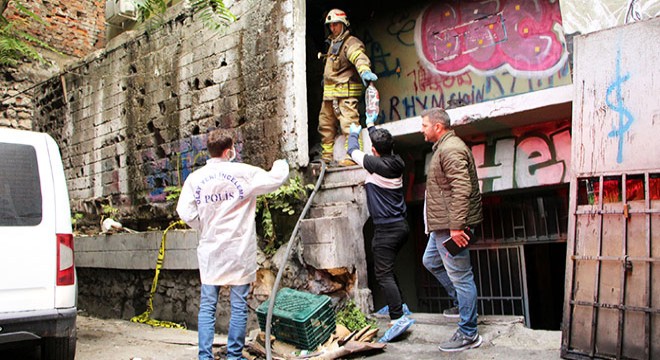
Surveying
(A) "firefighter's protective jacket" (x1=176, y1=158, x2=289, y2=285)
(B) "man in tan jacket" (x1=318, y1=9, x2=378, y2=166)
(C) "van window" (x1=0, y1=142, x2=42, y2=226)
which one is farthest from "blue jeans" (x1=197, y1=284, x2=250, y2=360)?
(B) "man in tan jacket" (x1=318, y1=9, x2=378, y2=166)

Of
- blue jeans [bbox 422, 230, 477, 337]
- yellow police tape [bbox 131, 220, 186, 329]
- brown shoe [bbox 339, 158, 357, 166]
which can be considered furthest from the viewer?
yellow police tape [bbox 131, 220, 186, 329]

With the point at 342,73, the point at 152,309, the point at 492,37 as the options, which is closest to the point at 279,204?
the point at 342,73

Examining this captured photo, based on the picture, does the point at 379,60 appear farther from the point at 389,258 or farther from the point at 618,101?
the point at 618,101

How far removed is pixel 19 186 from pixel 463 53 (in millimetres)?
5169

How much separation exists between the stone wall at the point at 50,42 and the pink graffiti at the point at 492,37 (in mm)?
8111

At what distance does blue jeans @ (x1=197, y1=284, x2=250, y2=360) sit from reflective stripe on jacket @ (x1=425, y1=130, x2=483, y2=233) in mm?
1591

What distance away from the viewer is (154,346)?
536cm

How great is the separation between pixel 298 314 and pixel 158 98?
5.12 m

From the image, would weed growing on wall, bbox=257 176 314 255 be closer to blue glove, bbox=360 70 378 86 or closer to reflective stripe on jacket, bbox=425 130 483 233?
blue glove, bbox=360 70 378 86

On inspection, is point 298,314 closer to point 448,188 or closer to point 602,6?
point 448,188

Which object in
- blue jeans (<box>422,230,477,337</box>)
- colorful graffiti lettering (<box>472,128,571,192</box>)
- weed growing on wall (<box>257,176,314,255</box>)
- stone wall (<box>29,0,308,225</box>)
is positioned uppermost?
stone wall (<box>29,0,308,225</box>)

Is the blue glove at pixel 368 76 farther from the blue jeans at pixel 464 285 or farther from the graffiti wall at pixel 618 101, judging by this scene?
the blue jeans at pixel 464 285

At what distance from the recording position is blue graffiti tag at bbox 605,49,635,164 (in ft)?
12.3

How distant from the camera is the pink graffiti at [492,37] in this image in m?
6.05
